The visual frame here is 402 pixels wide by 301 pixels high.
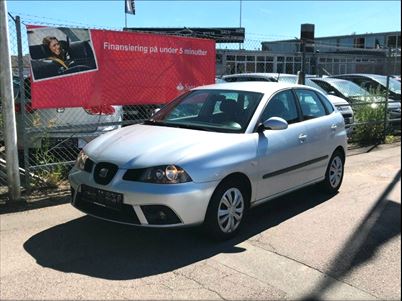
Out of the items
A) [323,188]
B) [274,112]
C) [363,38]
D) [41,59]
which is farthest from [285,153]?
[363,38]

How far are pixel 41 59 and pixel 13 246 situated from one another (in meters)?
2.71

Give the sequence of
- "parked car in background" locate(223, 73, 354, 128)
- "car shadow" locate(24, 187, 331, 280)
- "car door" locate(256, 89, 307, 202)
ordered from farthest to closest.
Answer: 1. "parked car in background" locate(223, 73, 354, 128)
2. "car door" locate(256, 89, 307, 202)
3. "car shadow" locate(24, 187, 331, 280)

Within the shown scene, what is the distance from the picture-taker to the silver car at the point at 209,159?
448cm

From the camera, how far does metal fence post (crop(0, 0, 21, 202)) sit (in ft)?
19.2

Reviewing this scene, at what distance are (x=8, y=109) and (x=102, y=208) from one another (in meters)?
2.19

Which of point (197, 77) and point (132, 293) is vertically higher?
point (197, 77)

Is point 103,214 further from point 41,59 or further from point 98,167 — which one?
point 41,59

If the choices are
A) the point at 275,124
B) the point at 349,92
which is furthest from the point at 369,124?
the point at 275,124

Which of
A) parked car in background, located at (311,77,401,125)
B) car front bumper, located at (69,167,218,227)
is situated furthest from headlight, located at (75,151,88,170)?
parked car in background, located at (311,77,401,125)

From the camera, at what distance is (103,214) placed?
470 cm

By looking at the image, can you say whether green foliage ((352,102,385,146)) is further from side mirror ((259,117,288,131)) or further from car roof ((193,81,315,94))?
side mirror ((259,117,288,131))

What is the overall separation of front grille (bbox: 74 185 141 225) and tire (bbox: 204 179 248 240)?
0.71m

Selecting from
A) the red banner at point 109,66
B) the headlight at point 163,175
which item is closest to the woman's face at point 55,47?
the red banner at point 109,66

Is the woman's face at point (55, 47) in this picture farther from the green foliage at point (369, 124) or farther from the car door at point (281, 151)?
the green foliage at point (369, 124)
